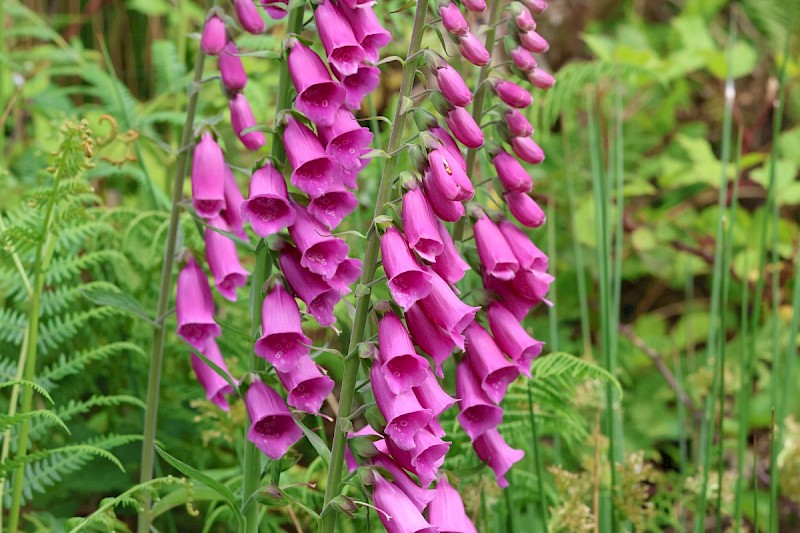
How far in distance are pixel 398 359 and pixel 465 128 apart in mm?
333

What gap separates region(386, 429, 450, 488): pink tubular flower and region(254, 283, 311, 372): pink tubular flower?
0.19 metres

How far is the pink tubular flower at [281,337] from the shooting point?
4.45 ft

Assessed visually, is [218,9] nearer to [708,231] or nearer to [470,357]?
[470,357]

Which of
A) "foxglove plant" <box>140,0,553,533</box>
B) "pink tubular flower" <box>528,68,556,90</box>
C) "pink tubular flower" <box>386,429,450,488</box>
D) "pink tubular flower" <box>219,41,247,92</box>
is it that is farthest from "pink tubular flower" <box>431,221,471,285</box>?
"pink tubular flower" <box>219,41,247,92</box>

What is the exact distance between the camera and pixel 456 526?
4.53 feet

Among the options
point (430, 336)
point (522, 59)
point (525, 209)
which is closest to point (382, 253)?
point (430, 336)

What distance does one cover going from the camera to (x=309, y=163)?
4.48 ft

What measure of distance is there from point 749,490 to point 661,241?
2.97 feet

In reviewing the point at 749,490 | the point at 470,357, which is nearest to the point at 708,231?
the point at 749,490

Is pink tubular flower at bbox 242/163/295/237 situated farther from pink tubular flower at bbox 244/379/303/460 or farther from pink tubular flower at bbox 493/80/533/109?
pink tubular flower at bbox 493/80/533/109

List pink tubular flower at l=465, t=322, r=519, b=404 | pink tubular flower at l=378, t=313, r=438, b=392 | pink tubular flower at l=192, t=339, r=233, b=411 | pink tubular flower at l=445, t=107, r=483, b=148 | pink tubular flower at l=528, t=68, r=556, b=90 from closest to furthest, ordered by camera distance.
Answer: pink tubular flower at l=378, t=313, r=438, b=392
pink tubular flower at l=445, t=107, r=483, b=148
pink tubular flower at l=465, t=322, r=519, b=404
pink tubular flower at l=528, t=68, r=556, b=90
pink tubular flower at l=192, t=339, r=233, b=411

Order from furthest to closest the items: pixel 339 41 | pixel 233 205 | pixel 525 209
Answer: pixel 233 205
pixel 525 209
pixel 339 41

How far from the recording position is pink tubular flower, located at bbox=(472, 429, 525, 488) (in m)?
1.50

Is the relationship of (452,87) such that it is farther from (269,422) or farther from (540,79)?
(269,422)
